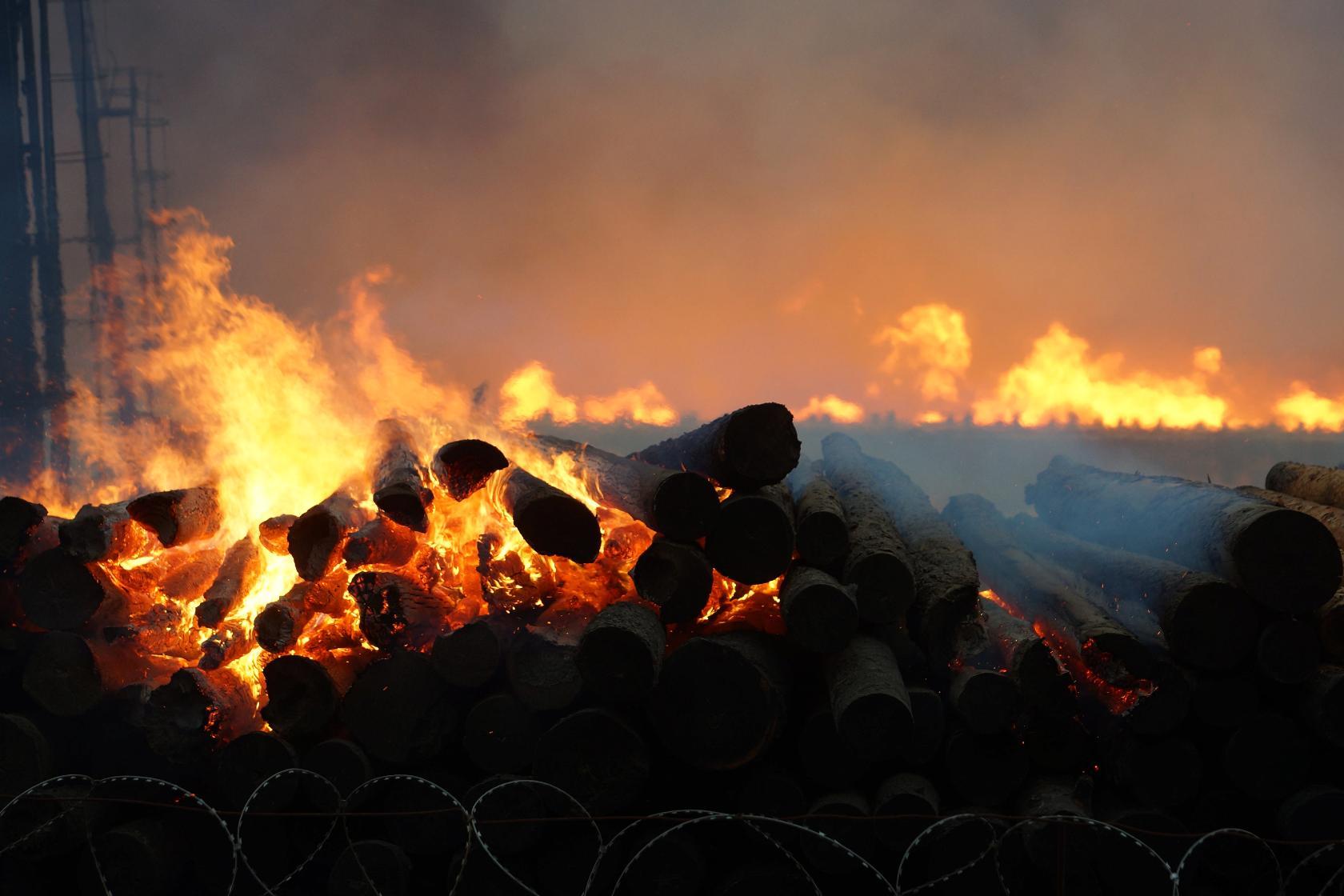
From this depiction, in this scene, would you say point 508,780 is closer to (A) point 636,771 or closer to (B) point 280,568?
(A) point 636,771

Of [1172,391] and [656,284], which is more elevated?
[656,284]

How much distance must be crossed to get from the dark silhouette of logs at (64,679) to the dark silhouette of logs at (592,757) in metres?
2.66

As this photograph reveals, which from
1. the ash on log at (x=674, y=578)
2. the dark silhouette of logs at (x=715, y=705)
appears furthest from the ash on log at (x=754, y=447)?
the dark silhouette of logs at (x=715, y=705)

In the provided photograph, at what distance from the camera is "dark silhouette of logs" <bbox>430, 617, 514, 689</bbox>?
164 inches

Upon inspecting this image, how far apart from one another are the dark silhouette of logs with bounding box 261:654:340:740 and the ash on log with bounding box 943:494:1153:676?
384cm

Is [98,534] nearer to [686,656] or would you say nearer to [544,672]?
[544,672]

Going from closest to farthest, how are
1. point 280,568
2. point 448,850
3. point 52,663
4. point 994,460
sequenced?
point 448,850 → point 52,663 → point 280,568 → point 994,460

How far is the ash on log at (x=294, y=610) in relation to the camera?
4.36m

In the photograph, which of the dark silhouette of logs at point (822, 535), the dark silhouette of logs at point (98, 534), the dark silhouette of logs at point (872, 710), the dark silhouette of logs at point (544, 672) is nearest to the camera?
the dark silhouette of logs at point (872, 710)

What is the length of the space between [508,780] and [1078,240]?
923 cm

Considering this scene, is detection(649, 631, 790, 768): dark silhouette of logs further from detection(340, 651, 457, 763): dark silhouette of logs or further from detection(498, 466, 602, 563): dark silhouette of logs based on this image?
detection(340, 651, 457, 763): dark silhouette of logs

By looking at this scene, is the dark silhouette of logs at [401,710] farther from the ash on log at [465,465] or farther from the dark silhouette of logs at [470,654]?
the ash on log at [465,465]

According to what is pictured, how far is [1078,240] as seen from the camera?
9992mm

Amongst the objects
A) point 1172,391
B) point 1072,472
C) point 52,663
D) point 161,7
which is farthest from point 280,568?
point 161,7
